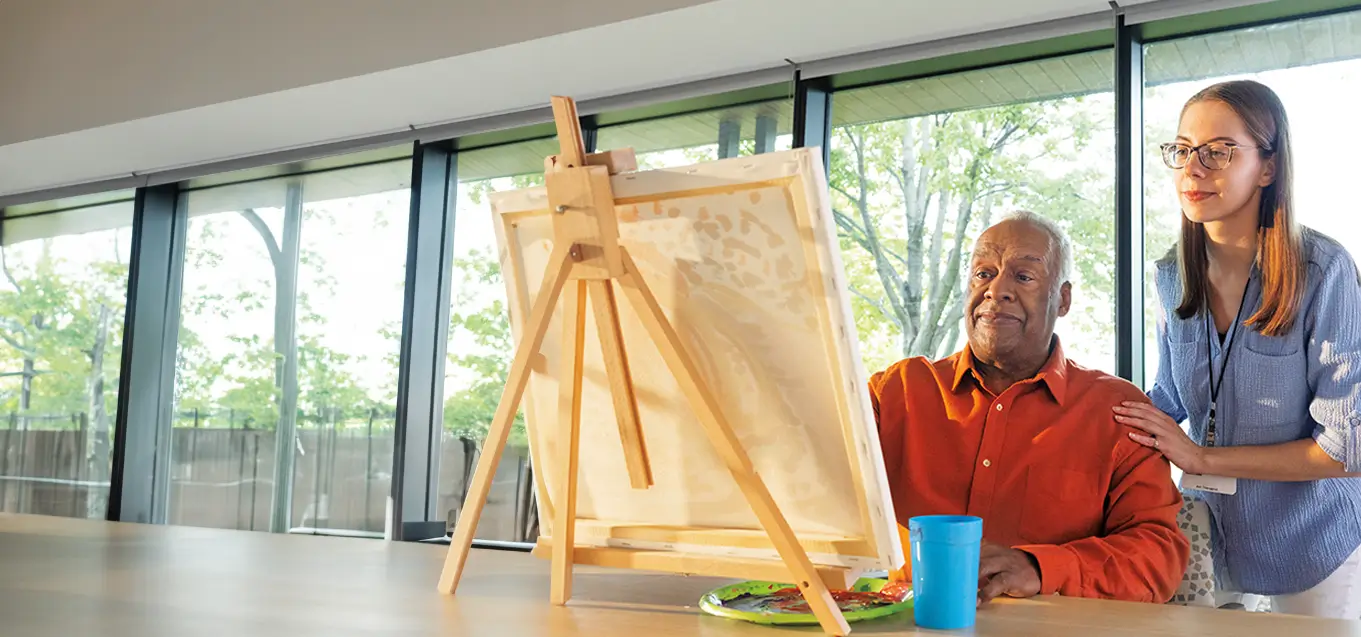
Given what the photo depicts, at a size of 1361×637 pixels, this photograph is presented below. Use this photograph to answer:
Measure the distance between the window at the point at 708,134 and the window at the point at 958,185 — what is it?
0.22m

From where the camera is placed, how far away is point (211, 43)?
3977mm

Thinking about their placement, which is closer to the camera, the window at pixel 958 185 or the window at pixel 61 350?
the window at pixel 958 185

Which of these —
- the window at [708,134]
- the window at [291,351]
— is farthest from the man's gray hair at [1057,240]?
the window at [291,351]

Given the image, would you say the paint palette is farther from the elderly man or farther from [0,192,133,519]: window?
[0,192,133,519]: window

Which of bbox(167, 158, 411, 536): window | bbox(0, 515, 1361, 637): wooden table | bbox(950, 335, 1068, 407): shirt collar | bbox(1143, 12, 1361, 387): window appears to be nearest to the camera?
bbox(0, 515, 1361, 637): wooden table

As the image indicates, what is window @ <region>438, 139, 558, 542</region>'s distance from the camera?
412 centimetres

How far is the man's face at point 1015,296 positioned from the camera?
76.2 inches

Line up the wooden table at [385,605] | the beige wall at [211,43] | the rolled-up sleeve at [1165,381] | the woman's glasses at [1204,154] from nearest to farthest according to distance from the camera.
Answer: the wooden table at [385,605] < the woman's glasses at [1204,154] < the rolled-up sleeve at [1165,381] < the beige wall at [211,43]

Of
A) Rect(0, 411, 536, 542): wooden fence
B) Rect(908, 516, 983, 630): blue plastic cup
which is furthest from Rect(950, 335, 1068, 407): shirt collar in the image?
Rect(0, 411, 536, 542): wooden fence

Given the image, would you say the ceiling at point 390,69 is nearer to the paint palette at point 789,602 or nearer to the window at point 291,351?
the window at point 291,351

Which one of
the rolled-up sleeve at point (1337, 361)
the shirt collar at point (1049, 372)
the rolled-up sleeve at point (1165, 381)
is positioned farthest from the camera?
the rolled-up sleeve at point (1165, 381)

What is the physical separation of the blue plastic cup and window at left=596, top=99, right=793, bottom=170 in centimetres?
254

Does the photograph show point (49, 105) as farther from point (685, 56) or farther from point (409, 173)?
point (685, 56)

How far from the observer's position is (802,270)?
104cm
